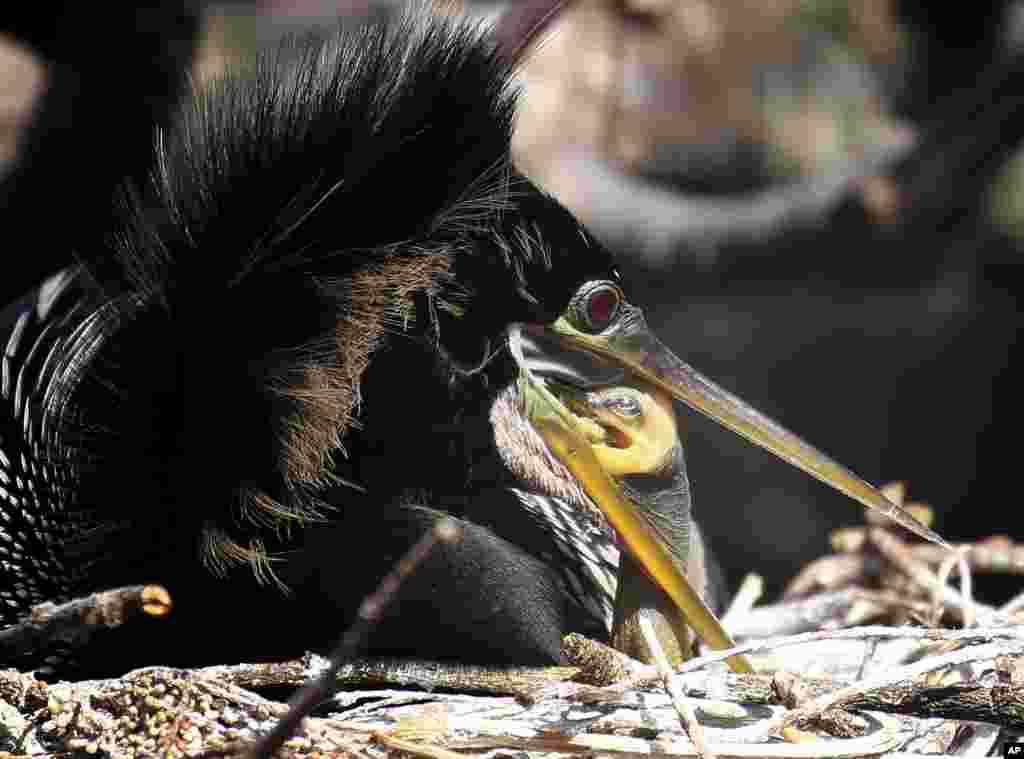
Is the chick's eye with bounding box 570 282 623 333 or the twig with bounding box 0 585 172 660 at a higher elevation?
the chick's eye with bounding box 570 282 623 333

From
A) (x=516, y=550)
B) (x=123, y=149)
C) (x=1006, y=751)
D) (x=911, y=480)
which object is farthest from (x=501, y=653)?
(x=911, y=480)

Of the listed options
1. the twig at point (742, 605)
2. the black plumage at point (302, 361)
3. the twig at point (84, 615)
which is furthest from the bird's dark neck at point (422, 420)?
the twig at point (742, 605)

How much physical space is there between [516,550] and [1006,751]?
369 millimetres

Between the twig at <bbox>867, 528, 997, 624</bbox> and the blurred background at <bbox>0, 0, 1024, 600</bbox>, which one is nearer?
the twig at <bbox>867, 528, 997, 624</bbox>

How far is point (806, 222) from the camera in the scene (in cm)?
253

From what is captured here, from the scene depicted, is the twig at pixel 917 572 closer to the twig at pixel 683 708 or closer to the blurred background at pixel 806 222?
the twig at pixel 683 708

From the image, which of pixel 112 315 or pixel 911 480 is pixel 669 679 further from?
pixel 911 480

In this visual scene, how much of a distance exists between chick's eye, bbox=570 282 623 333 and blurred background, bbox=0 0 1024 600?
153 centimetres

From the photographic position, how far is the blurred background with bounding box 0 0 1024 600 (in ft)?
8.34

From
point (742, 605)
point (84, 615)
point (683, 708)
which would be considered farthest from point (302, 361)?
point (742, 605)

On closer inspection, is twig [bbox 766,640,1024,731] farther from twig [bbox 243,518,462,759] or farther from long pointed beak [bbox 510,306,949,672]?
twig [bbox 243,518,462,759]

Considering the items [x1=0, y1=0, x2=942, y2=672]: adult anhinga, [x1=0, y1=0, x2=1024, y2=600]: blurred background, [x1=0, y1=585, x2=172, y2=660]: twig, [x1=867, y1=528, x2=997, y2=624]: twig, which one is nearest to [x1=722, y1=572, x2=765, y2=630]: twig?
[x1=867, y1=528, x2=997, y2=624]: twig

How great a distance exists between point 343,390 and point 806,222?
6.07 feet

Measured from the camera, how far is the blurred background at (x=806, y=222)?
2.54 m
